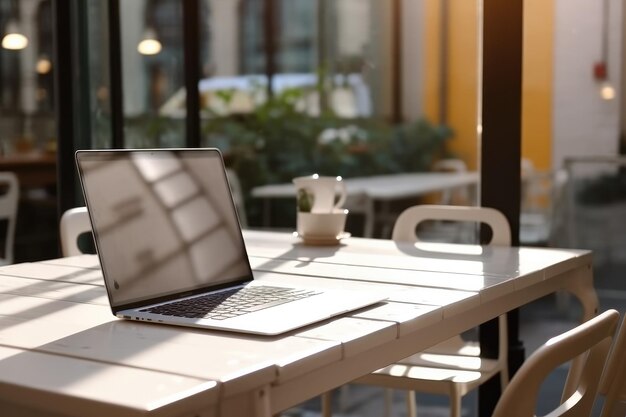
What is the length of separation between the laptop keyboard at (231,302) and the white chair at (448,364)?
1.44ft

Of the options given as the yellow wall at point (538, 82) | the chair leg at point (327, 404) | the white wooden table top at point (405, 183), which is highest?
the yellow wall at point (538, 82)

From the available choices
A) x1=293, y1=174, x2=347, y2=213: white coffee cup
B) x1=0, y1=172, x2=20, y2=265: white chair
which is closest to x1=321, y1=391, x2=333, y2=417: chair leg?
x1=293, y1=174, x2=347, y2=213: white coffee cup

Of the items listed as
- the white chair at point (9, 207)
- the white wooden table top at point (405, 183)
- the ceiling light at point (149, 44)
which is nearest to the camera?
the white wooden table top at point (405, 183)

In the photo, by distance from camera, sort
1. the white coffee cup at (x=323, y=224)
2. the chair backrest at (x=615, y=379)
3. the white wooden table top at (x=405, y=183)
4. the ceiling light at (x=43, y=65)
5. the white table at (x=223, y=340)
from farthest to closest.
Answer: the ceiling light at (x=43, y=65) → the white wooden table top at (x=405, y=183) → the white coffee cup at (x=323, y=224) → the chair backrest at (x=615, y=379) → the white table at (x=223, y=340)

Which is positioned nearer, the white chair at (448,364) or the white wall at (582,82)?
the white chair at (448,364)

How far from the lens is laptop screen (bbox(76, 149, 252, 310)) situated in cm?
141

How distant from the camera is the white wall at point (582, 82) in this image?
2559mm

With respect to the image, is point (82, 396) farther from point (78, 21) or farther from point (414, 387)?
point (78, 21)

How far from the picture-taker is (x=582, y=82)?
2.62m

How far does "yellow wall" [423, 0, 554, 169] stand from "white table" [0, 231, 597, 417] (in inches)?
30.1

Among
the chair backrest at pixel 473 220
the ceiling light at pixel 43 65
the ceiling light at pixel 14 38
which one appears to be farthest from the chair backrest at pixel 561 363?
the ceiling light at pixel 14 38

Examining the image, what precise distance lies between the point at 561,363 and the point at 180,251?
2.24ft

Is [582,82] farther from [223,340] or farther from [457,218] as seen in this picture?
[223,340]

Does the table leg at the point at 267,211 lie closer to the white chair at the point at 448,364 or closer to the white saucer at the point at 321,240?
Answer: the white chair at the point at 448,364
